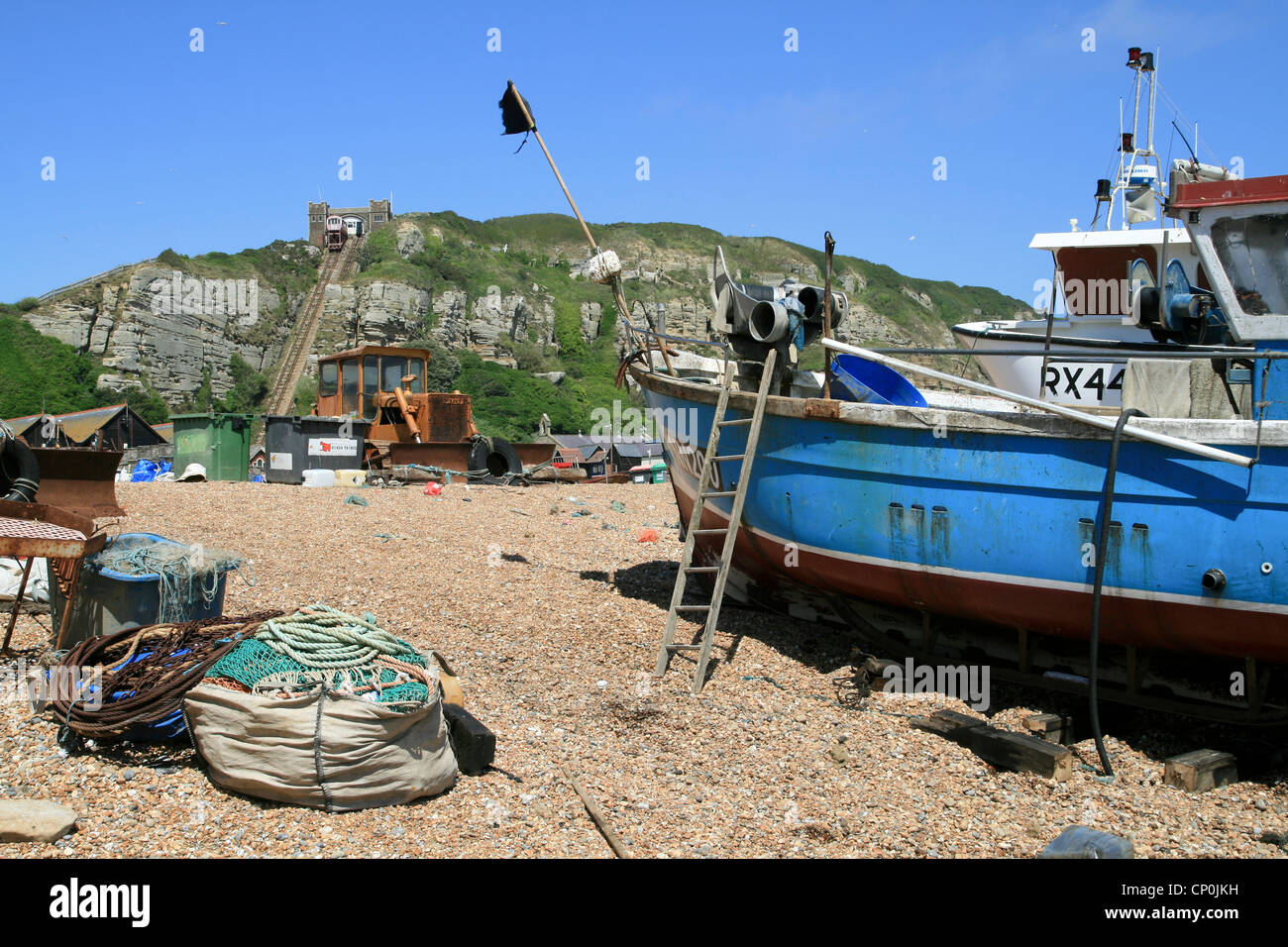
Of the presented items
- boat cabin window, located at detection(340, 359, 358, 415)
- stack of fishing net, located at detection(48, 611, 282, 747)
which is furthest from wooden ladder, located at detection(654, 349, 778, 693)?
boat cabin window, located at detection(340, 359, 358, 415)

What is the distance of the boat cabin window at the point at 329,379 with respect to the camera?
2236cm

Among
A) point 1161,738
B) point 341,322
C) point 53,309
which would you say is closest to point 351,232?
point 341,322

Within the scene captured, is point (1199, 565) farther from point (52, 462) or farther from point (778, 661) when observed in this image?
point (52, 462)

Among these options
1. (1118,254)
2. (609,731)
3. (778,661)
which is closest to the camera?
(609,731)

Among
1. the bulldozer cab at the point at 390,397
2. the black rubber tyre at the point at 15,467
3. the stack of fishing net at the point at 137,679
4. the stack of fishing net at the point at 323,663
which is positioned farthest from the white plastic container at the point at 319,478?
the stack of fishing net at the point at 323,663

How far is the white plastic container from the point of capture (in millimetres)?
16797

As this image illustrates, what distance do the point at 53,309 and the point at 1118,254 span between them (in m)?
53.7

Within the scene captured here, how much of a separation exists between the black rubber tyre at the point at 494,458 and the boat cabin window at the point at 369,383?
3.46 meters

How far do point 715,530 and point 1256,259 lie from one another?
150 inches

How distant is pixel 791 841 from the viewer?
408 centimetres

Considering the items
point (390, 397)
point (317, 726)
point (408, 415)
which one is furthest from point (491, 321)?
point (317, 726)

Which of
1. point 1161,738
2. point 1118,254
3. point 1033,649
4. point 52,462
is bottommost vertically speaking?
point 1161,738

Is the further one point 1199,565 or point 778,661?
point 778,661

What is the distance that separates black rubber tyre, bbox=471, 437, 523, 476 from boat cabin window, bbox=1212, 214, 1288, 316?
611 inches
